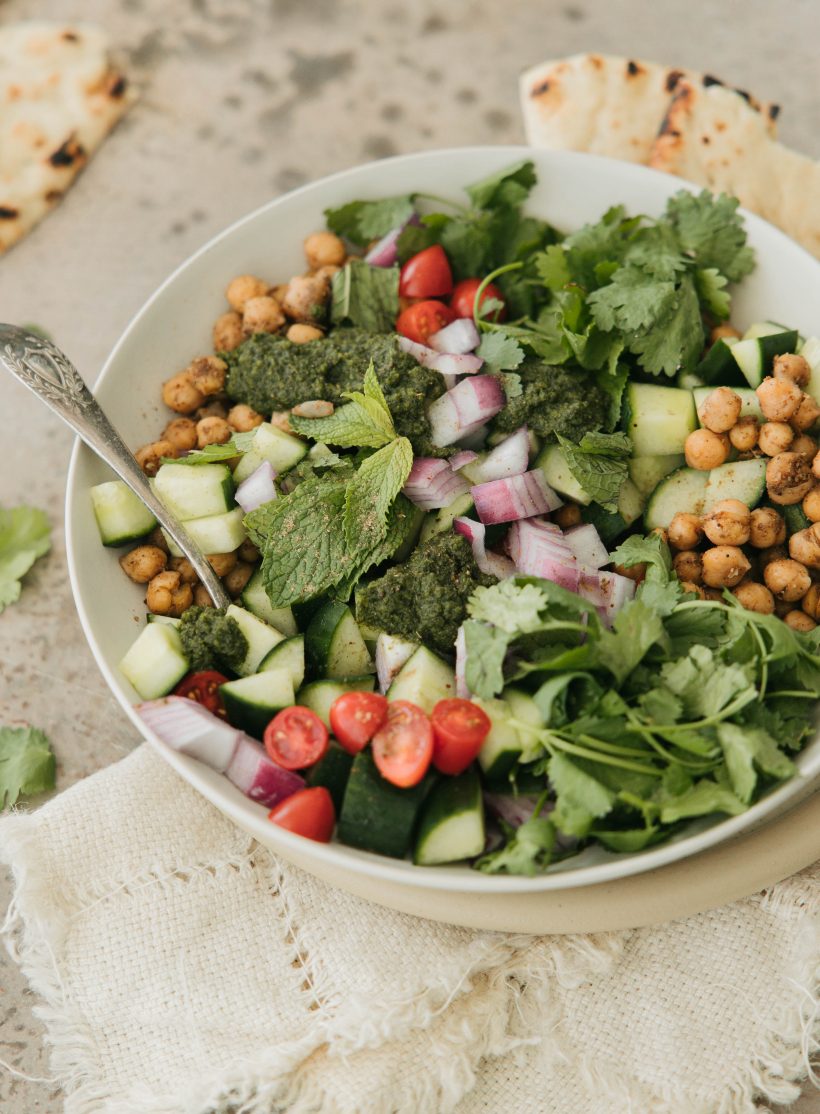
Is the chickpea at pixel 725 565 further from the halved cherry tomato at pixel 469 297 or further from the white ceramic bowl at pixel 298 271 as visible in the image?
the halved cherry tomato at pixel 469 297

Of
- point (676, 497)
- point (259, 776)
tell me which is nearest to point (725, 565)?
point (676, 497)

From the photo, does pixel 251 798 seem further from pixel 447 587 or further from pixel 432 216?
pixel 432 216

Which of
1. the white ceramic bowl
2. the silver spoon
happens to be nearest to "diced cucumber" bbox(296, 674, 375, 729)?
the white ceramic bowl

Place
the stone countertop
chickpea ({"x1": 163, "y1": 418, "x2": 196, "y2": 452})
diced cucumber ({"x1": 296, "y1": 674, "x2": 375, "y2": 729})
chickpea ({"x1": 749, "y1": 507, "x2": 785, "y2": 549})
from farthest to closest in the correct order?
the stone countertop, chickpea ({"x1": 163, "y1": 418, "x2": 196, "y2": 452}), chickpea ({"x1": 749, "y1": 507, "x2": 785, "y2": 549}), diced cucumber ({"x1": 296, "y1": 674, "x2": 375, "y2": 729})

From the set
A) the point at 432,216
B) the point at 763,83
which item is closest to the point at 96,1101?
the point at 432,216

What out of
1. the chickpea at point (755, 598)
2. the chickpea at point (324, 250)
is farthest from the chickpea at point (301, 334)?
the chickpea at point (755, 598)

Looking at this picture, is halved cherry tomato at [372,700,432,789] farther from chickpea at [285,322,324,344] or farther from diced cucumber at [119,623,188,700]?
chickpea at [285,322,324,344]

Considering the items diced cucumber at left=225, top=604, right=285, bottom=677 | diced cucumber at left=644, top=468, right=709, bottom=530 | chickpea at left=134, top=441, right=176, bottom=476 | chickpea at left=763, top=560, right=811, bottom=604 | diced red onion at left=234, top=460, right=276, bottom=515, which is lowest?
chickpea at left=763, top=560, right=811, bottom=604
